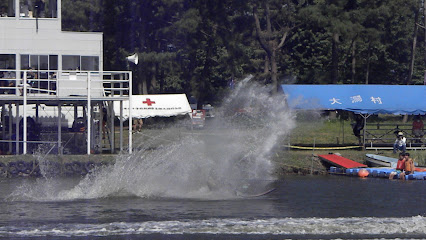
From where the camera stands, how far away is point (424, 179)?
1321 inches

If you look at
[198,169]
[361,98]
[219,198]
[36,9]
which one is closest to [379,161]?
[361,98]

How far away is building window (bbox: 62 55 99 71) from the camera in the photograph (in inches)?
1502

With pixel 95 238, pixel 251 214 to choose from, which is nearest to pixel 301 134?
pixel 251 214

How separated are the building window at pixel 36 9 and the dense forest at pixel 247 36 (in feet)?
76.6

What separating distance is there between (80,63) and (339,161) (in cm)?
1469

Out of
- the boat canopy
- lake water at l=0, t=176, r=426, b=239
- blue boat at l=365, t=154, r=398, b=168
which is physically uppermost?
the boat canopy

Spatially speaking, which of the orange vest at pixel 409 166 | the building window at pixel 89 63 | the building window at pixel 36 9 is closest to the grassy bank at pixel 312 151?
the orange vest at pixel 409 166

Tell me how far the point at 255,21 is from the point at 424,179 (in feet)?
110

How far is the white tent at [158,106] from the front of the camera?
52.0 m

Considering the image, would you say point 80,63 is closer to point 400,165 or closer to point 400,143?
point 400,165

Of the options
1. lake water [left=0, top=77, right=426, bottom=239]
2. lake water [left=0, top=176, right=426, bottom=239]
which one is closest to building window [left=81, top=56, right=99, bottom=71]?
lake water [left=0, top=77, right=426, bottom=239]

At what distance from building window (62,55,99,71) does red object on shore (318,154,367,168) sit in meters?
13.1

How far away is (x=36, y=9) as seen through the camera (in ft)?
126

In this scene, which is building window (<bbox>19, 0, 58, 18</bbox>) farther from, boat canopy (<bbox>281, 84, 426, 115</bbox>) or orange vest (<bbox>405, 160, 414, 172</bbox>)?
orange vest (<bbox>405, 160, 414, 172</bbox>)
